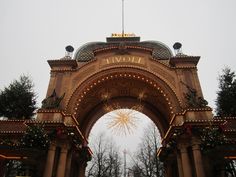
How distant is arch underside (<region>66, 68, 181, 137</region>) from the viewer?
21025 millimetres

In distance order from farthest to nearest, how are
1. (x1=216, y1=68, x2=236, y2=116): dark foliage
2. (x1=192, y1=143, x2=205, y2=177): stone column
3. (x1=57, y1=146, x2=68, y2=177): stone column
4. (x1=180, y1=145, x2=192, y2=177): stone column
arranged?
(x1=216, y1=68, x2=236, y2=116): dark foliage
(x1=57, y1=146, x2=68, y2=177): stone column
(x1=180, y1=145, x2=192, y2=177): stone column
(x1=192, y1=143, x2=205, y2=177): stone column

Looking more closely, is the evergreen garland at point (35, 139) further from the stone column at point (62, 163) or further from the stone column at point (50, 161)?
the stone column at point (62, 163)

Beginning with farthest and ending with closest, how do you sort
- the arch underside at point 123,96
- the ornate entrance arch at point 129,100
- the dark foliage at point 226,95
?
1. the dark foliage at point 226,95
2. the arch underside at point 123,96
3. the ornate entrance arch at point 129,100

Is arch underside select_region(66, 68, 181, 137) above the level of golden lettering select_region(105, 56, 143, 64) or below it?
below

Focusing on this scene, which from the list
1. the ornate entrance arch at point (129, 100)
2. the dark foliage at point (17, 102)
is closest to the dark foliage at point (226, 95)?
the ornate entrance arch at point (129, 100)

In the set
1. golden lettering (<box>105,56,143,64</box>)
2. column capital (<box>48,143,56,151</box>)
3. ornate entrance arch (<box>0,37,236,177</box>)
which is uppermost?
golden lettering (<box>105,56,143,64</box>)

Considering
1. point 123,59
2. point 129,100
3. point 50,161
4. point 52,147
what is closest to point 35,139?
point 52,147

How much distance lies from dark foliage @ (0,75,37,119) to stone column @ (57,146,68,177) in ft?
36.2

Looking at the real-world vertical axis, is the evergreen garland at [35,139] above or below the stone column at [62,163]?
above

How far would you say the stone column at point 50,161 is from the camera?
53.6 feet

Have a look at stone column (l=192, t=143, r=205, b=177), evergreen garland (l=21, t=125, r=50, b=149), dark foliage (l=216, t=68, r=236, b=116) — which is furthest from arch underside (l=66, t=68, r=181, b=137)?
dark foliage (l=216, t=68, r=236, b=116)

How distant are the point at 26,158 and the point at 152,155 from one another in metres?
25.7

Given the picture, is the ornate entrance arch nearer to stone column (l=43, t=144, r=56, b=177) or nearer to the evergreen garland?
stone column (l=43, t=144, r=56, b=177)

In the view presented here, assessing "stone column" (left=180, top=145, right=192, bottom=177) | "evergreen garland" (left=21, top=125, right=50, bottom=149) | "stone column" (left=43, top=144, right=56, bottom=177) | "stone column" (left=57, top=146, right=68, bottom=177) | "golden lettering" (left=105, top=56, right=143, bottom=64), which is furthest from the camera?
"golden lettering" (left=105, top=56, right=143, bottom=64)
